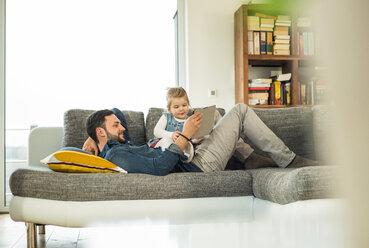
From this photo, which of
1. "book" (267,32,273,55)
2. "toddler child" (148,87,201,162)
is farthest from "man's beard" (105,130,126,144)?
"book" (267,32,273,55)

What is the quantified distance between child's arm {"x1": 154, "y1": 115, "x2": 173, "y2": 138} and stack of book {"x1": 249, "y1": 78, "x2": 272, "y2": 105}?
134 cm

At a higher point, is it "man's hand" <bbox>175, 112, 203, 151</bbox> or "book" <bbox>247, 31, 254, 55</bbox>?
"book" <bbox>247, 31, 254, 55</bbox>

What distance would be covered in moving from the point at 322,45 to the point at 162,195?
5.67 feet

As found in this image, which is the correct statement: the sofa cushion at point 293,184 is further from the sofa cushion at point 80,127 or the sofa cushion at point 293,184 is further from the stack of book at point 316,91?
the sofa cushion at point 80,127

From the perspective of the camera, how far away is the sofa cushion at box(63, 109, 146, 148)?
2487mm

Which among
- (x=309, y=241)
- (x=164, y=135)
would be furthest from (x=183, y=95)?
(x=309, y=241)

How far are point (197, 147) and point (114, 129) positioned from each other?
482mm

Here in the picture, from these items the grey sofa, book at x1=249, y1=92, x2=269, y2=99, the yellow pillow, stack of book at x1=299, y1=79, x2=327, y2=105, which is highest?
book at x1=249, y1=92, x2=269, y2=99

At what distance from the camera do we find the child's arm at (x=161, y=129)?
7.90 feet

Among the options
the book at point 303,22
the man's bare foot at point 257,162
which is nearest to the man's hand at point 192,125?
the man's bare foot at point 257,162

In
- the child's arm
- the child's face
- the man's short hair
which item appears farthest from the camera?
the child's face

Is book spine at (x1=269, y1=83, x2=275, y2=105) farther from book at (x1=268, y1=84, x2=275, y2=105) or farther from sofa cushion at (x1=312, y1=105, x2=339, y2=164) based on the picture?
sofa cushion at (x1=312, y1=105, x2=339, y2=164)

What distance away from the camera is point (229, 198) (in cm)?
191

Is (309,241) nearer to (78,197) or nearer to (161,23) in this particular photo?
(78,197)
